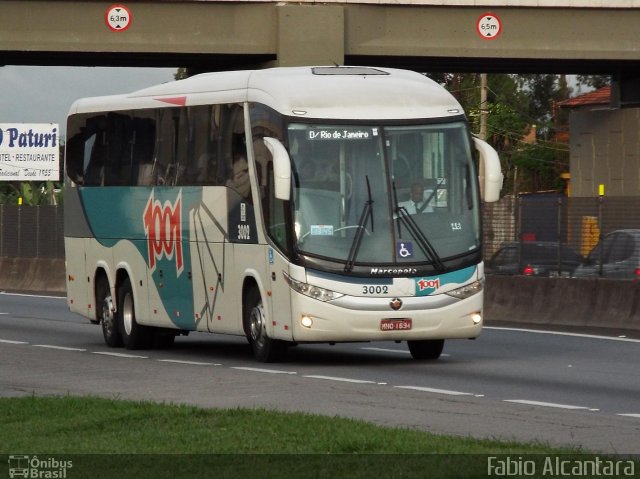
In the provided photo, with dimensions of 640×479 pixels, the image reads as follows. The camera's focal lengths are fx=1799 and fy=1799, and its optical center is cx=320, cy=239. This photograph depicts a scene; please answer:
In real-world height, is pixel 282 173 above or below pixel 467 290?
above

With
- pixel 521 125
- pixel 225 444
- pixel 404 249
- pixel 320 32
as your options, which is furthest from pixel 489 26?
pixel 521 125

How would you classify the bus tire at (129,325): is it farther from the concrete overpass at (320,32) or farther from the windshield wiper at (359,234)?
the concrete overpass at (320,32)

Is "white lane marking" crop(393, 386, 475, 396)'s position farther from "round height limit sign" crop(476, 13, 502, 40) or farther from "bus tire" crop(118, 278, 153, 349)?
"round height limit sign" crop(476, 13, 502, 40)

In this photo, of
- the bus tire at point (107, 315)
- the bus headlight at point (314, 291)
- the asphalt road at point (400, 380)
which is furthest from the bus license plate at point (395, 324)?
the bus tire at point (107, 315)

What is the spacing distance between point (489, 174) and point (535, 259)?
9.78 m

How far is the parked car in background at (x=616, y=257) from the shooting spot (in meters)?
27.7

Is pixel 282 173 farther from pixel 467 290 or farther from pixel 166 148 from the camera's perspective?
pixel 166 148

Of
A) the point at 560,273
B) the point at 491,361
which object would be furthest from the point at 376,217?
the point at 560,273

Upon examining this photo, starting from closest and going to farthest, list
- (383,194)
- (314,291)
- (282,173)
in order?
(282,173) < (314,291) < (383,194)

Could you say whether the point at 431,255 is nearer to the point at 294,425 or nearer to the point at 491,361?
the point at 491,361

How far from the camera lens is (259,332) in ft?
68.7

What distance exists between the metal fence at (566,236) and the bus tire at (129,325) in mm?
7684

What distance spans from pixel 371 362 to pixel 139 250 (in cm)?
458

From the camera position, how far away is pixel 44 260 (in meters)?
47.1
